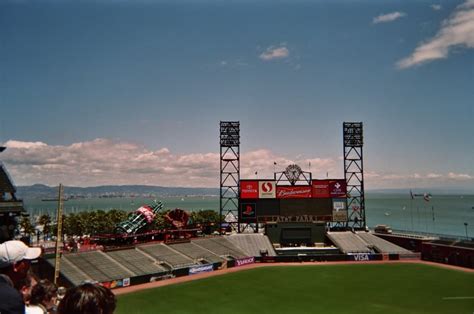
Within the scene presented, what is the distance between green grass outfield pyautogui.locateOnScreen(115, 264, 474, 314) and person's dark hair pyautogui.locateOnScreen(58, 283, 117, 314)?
1431 inches

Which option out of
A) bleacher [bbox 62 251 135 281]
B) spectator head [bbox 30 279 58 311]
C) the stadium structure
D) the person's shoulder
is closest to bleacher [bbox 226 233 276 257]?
the stadium structure

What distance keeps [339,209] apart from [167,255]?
38.4 meters

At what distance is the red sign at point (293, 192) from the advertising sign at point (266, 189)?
1159mm

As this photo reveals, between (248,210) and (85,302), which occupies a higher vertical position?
(85,302)

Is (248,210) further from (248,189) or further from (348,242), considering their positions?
(348,242)

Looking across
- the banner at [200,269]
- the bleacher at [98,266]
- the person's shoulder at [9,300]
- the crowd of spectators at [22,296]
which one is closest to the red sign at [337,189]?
the banner at [200,269]

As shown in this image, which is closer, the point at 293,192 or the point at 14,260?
the point at 14,260

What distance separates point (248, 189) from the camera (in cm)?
7788

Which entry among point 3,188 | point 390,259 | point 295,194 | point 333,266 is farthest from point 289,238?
point 3,188

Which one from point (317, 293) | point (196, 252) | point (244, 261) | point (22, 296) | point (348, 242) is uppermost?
point (22, 296)

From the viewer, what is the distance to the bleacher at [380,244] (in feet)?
Result: 237

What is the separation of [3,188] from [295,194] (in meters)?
54.1

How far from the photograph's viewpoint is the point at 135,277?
4975 cm

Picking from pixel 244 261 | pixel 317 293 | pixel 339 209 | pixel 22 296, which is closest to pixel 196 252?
pixel 244 261
